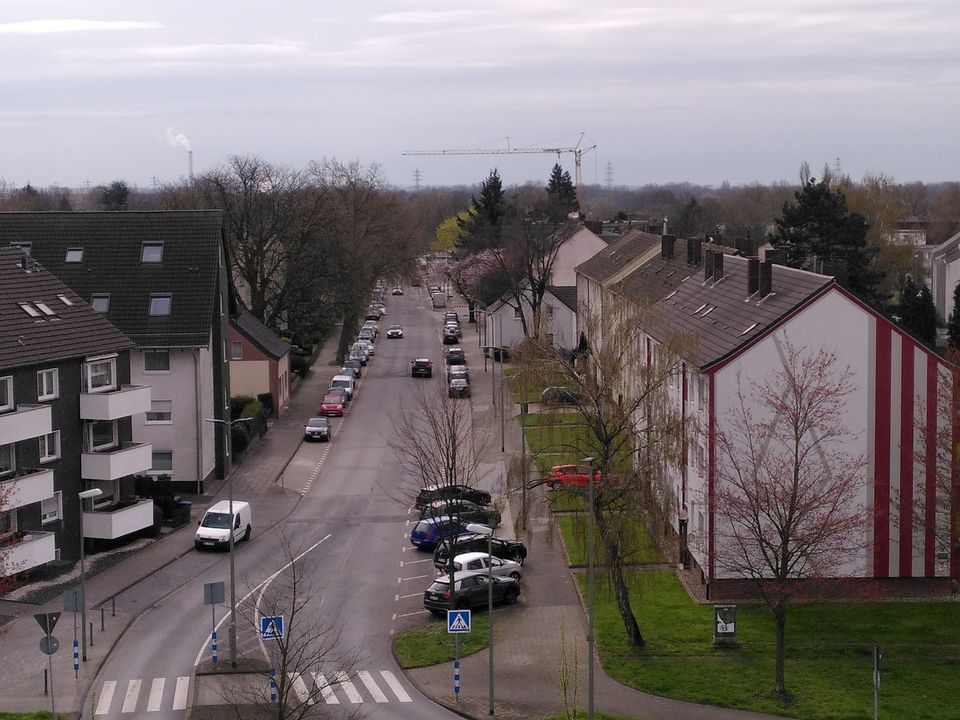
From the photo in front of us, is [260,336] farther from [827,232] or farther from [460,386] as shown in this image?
[827,232]

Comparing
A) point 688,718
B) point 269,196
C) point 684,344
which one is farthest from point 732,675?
point 269,196

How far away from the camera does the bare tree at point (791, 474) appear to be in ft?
102

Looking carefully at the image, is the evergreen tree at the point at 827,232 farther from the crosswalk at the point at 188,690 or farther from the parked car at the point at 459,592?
the crosswalk at the point at 188,690

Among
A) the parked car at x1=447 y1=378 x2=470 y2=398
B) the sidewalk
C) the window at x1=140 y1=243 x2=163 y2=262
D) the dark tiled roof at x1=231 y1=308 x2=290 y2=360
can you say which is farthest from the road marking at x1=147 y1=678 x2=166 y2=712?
the parked car at x1=447 y1=378 x2=470 y2=398

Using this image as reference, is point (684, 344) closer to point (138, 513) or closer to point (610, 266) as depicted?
point (138, 513)

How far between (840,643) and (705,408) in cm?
743

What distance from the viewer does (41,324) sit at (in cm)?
3956

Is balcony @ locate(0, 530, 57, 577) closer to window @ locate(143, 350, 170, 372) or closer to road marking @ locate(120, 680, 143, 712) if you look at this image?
road marking @ locate(120, 680, 143, 712)

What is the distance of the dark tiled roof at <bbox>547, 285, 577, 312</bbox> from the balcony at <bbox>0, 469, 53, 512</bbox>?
5252cm

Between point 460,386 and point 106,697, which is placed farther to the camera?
point 460,386

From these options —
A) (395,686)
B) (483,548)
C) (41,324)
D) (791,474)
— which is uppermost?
(41,324)

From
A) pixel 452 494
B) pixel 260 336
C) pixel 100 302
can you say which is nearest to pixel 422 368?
pixel 260 336

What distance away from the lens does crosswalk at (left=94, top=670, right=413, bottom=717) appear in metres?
27.4

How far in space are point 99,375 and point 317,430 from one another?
18940 millimetres
